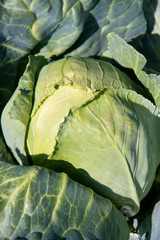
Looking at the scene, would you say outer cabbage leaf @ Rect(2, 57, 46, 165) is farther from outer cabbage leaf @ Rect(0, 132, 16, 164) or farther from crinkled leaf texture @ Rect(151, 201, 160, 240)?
crinkled leaf texture @ Rect(151, 201, 160, 240)

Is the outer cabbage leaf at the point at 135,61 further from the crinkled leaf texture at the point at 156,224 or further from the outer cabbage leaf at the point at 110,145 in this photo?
the crinkled leaf texture at the point at 156,224

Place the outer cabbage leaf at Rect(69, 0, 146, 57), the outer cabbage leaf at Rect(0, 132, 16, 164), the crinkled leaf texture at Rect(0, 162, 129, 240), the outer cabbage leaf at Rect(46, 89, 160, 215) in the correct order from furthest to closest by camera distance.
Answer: the outer cabbage leaf at Rect(69, 0, 146, 57) < the outer cabbage leaf at Rect(0, 132, 16, 164) < the outer cabbage leaf at Rect(46, 89, 160, 215) < the crinkled leaf texture at Rect(0, 162, 129, 240)

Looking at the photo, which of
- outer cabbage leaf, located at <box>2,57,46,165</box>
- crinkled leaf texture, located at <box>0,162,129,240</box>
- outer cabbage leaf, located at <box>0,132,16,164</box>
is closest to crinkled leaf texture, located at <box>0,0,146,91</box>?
Result: outer cabbage leaf, located at <box>2,57,46,165</box>

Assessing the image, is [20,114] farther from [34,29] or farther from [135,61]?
[135,61]

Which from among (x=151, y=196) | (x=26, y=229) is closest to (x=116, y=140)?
(x=26, y=229)

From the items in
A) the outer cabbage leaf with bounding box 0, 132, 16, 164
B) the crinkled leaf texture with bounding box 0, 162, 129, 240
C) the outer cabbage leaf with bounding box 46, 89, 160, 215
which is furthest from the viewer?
the outer cabbage leaf with bounding box 0, 132, 16, 164

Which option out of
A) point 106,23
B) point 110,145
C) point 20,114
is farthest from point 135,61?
point 20,114

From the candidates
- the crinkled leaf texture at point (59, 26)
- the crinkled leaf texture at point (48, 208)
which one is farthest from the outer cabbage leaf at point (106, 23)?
the crinkled leaf texture at point (48, 208)
